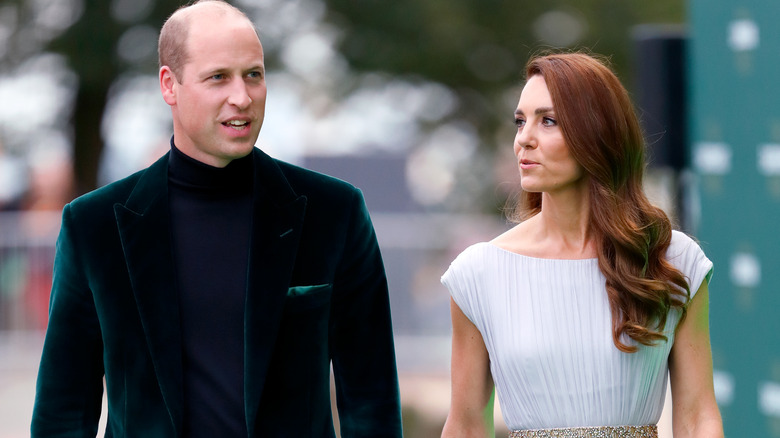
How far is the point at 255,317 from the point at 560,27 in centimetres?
1445

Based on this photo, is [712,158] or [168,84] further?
[712,158]

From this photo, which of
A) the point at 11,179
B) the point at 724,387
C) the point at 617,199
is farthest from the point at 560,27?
the point at 617,199

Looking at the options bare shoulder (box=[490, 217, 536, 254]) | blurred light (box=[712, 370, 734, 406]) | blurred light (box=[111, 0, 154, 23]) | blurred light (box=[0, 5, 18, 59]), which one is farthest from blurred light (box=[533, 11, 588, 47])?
bare shoulder (box=[490, 217, 536, 254])

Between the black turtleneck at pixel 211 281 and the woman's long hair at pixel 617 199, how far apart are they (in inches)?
38.5

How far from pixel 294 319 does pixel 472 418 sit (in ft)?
2.27

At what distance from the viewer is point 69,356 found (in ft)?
12.5

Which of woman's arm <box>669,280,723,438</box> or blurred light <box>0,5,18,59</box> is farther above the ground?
blurred light <box>0,5,18,59</box>

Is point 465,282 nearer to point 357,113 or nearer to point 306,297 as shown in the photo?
point 306,297

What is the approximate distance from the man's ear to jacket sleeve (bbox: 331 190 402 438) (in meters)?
0.65

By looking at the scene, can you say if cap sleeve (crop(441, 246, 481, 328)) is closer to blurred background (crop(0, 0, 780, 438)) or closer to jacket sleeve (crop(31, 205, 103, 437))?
jacket sleeve (crop(31, 205, 103, 437))

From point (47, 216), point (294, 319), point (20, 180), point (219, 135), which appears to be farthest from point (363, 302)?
point (20, 180)

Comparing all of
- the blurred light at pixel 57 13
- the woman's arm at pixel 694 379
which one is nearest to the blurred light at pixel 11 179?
the blurred light at pixel 57 13

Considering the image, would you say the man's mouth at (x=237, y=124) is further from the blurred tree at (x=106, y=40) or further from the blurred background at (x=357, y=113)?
the blurred tree at (x=106, y=40)

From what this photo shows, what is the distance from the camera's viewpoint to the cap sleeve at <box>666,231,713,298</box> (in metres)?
3.97
